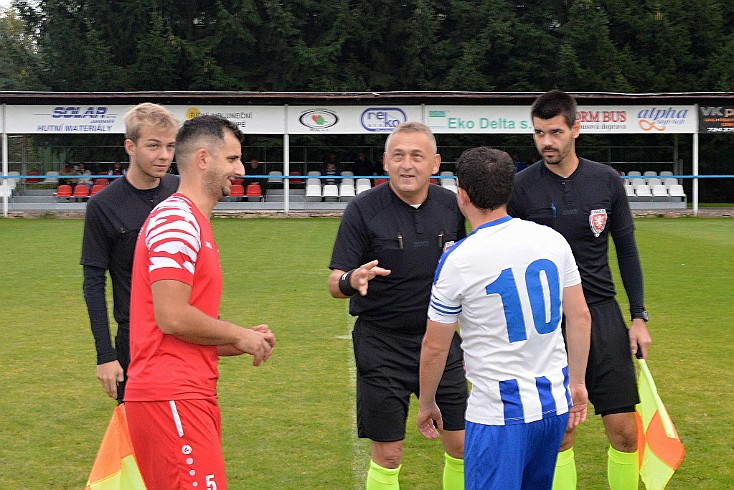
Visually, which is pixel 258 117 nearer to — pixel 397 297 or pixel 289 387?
pixel 289 387

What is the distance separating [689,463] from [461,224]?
2569 millimetres

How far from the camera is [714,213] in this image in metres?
31.7

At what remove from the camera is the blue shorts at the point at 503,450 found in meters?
3.66

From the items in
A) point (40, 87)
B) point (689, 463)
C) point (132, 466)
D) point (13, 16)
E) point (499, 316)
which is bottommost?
point (689, 463)

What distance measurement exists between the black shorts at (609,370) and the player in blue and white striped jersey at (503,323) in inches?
56.3

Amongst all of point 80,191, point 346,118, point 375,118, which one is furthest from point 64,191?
point 375,118

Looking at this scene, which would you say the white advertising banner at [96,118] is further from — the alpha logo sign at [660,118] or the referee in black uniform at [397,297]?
the referee in black uniform at [397,297]

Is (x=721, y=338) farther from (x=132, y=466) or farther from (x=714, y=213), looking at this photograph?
(x=714, y=213)

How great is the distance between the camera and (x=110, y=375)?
466 cm

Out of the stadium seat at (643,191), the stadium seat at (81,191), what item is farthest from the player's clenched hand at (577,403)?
the stadium seat at (643,191)

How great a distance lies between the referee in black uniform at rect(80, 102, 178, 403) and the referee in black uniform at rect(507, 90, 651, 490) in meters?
1.98

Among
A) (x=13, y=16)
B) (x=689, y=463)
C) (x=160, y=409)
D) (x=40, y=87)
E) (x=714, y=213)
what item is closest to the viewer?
(x=160, y=409)

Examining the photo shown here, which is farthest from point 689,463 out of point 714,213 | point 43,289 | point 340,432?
point 714,213

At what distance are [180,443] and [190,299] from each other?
538 mm
